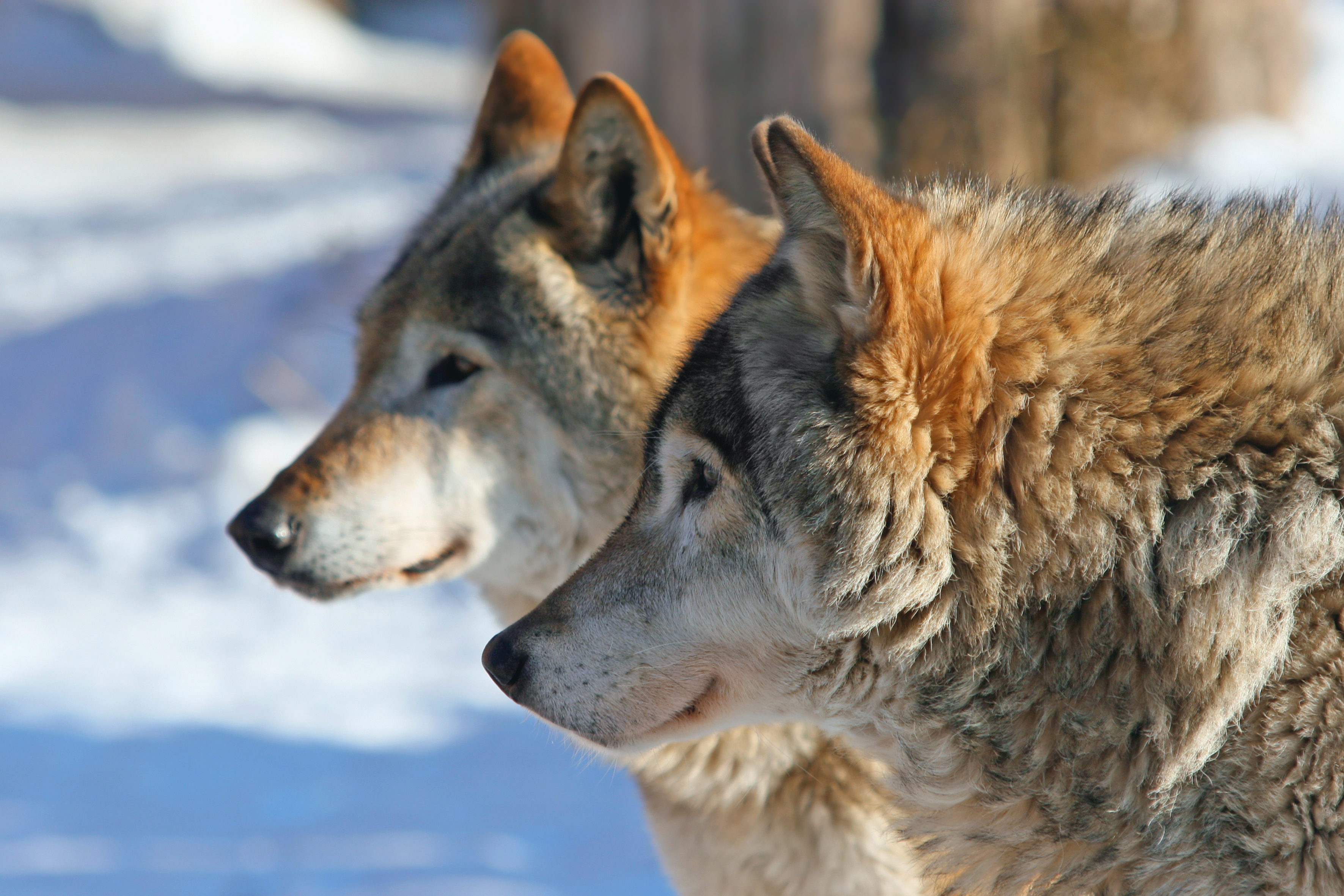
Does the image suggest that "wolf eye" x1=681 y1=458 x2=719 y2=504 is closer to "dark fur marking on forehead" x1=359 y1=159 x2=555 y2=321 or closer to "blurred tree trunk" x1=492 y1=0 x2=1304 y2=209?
"dark fur marking on forehead" x1=359 y1=159 x2=555 y2=321

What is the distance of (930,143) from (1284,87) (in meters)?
3.13

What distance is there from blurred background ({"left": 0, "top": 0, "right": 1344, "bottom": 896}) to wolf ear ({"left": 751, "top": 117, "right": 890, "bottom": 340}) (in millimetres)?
963

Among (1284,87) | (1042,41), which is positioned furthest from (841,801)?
(1284,87)

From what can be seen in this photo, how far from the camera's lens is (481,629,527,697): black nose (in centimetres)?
218

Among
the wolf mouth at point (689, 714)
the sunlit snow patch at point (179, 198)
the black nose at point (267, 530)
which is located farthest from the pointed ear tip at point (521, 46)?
the sunlit snow patch at point (179, 198)

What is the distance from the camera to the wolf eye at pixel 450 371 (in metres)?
3.14

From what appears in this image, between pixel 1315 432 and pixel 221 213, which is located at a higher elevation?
pixel 1315 432

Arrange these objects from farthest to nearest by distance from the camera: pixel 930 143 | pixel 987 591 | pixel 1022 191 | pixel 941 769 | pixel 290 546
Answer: pixel 930 143
pixel 290 546
pixel 1022 191
pixel 941 769
pixel 987 591

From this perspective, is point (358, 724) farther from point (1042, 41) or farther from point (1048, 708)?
point (1042, 41)

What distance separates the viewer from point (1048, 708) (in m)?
1.83

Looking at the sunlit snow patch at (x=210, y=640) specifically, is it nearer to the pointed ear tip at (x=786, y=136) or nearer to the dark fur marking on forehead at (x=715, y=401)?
the dark fur marking on forehead at (x=715, y=401)

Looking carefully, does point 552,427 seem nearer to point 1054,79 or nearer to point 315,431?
point 1054,79

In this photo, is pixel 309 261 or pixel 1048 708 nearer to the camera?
pixel 1048 708

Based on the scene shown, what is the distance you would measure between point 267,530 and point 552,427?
80 cm
